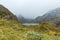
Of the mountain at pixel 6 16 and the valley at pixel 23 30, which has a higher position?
the mountain at pixel 6 16

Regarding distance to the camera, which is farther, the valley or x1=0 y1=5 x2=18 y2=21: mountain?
x1=0 y1=5 x2=18 y2=21: mountain

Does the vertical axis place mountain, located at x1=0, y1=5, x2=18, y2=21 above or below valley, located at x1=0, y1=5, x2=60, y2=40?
above

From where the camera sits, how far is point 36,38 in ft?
36.4

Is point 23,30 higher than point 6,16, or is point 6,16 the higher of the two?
point 6,16

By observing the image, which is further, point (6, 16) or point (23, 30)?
point (6, 16)

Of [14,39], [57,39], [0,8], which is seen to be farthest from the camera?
[0,8]

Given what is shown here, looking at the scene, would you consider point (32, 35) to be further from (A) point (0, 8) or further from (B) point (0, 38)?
(A) point (0, 8)

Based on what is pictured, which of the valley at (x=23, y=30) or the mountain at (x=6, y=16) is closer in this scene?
the valley at (x=23, y=30)

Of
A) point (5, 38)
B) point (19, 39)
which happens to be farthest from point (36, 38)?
point (5, 38)

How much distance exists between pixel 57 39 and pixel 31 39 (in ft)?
11.0

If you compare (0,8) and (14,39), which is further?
(0,8)

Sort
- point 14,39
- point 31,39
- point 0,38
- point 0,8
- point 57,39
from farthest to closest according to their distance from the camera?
point 0,8 → point 57,39 → point 31,39 → point 14,39 → point 0,38

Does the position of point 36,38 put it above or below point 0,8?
below

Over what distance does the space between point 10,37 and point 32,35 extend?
1.57m
